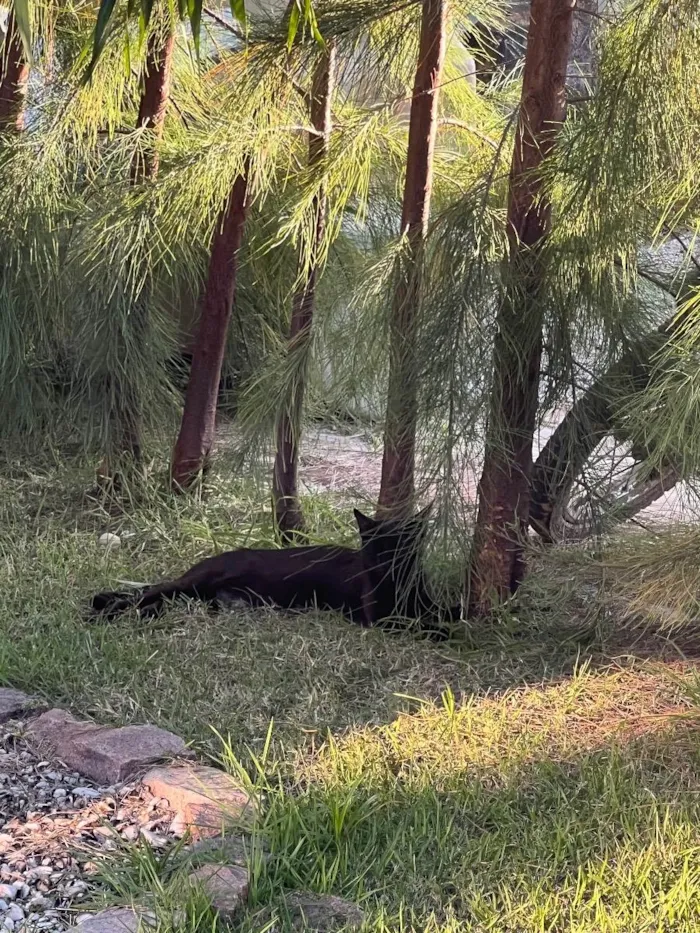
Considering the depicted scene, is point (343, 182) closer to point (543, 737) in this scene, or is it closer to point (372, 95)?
point (372, 95)

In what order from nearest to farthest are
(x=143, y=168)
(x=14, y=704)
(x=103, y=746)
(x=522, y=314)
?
(x=103, y=746) < (x=14, y=704) < (x=522, y=314) < (x=143, y=168)

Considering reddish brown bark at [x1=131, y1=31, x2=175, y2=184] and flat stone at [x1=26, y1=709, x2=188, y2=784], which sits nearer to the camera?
flat stone at [x1=26, y1=709, x2=188, y2=784]

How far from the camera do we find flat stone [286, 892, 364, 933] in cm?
126

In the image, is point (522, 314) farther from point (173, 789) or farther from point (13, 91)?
point (13, 91)

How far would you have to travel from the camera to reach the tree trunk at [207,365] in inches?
115

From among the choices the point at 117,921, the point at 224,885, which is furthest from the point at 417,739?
the point at 117,921

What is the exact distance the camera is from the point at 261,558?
2.38 meters

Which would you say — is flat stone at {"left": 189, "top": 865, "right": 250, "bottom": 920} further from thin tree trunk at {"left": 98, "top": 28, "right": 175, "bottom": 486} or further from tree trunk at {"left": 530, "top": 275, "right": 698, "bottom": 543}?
thin tree trunk at {"left": 98, "top": 28, "right": 175, "bottom": 486}

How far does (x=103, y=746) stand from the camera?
1669 mm

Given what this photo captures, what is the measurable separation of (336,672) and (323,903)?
73cm

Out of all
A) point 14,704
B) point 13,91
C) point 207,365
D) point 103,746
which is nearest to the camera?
point 103,746

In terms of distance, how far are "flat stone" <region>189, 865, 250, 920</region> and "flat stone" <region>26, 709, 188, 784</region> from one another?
1.10 ft

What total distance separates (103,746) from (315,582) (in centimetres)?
78

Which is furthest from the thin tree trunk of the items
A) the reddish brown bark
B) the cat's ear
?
the cat's ear
